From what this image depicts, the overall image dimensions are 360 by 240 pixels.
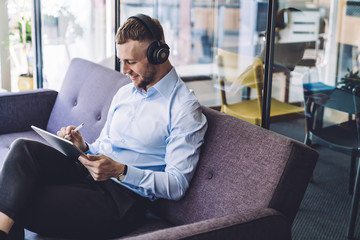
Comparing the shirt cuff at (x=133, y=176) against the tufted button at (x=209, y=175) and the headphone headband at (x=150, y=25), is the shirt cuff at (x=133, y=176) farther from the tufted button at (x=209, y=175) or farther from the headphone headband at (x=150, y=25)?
the headphone headband at (x=150, y=25)

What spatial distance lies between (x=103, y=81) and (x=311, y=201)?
1.34m

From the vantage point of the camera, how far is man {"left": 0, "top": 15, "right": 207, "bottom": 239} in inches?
52.9

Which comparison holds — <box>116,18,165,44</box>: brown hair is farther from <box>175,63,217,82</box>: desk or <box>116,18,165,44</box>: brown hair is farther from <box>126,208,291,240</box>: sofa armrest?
<box>175,63,217,82</box>: desk

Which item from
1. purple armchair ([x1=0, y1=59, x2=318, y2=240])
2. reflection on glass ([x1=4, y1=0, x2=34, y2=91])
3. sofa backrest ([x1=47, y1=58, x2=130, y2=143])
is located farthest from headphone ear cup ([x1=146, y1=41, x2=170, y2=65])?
reflection on glass ([x1=4, y1=0, x2=34, y2=91])

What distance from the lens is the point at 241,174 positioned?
1.31 metres

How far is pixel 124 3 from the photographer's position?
290cm

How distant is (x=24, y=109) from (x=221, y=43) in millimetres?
1395

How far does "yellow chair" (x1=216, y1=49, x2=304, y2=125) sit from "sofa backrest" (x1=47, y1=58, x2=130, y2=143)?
25.4 inches

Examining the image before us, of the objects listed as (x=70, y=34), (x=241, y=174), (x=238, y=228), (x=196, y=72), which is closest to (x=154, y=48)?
(x=241, y=174)

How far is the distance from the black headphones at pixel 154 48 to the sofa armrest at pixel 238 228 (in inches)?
24.1

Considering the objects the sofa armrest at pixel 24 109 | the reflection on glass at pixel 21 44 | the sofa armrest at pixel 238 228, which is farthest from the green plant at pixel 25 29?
the sofa armrest at pixel 238 228

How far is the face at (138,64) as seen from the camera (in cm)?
154

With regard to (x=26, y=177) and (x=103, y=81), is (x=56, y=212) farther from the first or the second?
(x=103, y=81)

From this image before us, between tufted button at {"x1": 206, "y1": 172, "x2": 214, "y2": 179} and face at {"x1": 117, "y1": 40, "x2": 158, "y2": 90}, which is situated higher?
face at {"x1": 117, "y1": 40, "x2": 158, "y2": 90}
